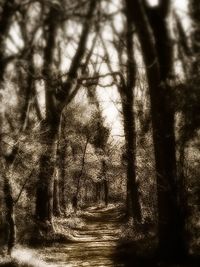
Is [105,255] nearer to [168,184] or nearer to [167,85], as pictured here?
[168,184]

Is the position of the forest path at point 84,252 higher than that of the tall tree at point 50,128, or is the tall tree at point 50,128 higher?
the tall tree at point 50,128

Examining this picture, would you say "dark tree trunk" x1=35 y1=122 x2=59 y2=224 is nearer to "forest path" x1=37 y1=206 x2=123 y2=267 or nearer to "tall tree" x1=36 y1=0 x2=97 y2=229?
"tall tree" x1=36 y1=0 x2=97 y2=229

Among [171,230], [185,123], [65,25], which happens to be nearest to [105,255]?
[171,230]

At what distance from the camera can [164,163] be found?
11242 millimetres

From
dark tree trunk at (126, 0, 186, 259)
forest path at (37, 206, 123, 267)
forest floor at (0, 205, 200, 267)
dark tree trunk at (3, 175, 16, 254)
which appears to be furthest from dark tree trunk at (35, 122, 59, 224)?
dark tree trunk at (126, 0, 186, 259)

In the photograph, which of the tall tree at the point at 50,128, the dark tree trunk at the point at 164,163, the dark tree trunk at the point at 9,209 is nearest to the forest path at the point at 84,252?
the dark tree trunk at the point at 9,209

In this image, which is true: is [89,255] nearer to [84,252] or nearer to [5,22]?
[84,252]

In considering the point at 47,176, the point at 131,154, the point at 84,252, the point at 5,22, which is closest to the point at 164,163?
the point at 84,252

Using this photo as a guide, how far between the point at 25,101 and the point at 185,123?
560 cm

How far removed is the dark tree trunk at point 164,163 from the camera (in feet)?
35.8

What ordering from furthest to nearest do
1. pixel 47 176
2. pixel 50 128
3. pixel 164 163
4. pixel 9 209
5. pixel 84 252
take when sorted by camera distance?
pixel 47 176, pixel 50 128, pixel 84 252, pixel 9 209, pixel 164 163

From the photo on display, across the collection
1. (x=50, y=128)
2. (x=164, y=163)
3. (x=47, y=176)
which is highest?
(x=50, y=128)

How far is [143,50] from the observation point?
10.9m

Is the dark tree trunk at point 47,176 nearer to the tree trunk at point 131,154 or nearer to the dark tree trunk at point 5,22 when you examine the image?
the tree trunk at point 131,154
